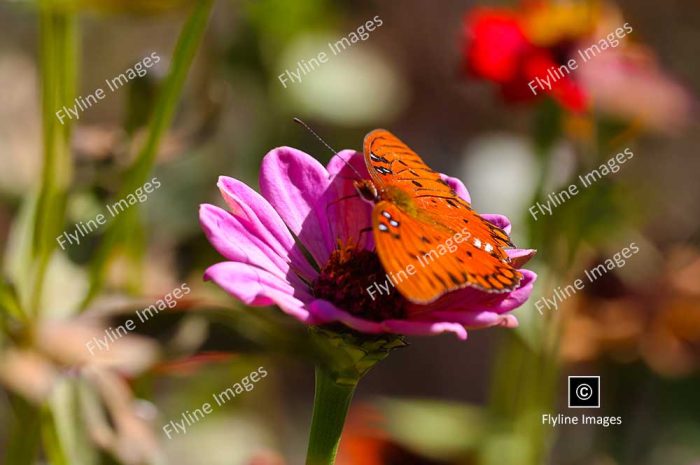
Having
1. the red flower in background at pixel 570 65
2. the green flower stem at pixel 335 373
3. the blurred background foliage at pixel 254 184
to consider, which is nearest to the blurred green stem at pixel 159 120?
the blurred background foliage at pixel 254 184

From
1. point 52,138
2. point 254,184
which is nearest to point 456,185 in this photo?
point 52,138

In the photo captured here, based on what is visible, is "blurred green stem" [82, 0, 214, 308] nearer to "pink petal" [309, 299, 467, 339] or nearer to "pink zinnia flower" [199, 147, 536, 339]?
"pink zinnia flower" [199, 147, 536, 339]

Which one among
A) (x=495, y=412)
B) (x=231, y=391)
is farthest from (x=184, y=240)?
(x=495, y=412)

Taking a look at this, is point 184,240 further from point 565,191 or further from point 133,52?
point 133,52

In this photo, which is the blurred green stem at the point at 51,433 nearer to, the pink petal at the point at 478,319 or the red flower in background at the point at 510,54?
the pink petal at the point at 478,319

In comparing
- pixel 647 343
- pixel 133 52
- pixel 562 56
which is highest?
pixel 133 52
